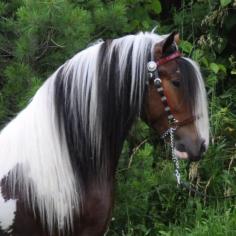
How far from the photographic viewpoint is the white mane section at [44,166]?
8.27ft

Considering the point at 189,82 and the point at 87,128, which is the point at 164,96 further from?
the point at 87,128

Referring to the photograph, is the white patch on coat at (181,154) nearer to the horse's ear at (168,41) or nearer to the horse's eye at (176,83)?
the horse's eye at (176,83)

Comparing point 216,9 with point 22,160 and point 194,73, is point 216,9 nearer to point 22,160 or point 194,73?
point 194,73

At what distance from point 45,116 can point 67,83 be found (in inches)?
6.3

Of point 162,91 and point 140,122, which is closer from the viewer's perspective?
point 162,91

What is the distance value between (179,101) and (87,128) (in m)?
0.39

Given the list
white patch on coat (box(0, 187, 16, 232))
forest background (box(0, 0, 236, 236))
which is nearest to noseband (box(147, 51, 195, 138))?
white patch on coat (box(0, 187, 16, 232))

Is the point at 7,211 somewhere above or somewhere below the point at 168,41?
below

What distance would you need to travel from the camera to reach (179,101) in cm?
263

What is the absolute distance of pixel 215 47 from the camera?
16.5 ft

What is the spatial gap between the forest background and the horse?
2.96 feet

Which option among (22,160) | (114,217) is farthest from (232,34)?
(22,160)

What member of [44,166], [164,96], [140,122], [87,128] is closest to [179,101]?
[164,96]

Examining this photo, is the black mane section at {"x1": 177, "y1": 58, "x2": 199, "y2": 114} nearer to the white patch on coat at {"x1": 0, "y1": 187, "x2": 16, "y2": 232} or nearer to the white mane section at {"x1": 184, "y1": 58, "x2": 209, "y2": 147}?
the white mane section at {"x1": 184, "y1": 58, "x2": 209, "y2": 147}
